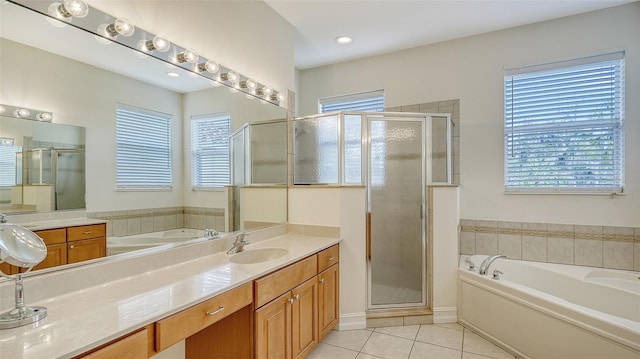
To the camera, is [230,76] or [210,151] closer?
[210,151]

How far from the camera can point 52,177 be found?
1361 mm

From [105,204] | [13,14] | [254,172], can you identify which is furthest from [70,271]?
[254,172]

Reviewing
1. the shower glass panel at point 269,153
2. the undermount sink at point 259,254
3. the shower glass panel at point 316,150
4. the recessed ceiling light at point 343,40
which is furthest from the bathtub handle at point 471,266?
the recessed ceiling light at point 343,40

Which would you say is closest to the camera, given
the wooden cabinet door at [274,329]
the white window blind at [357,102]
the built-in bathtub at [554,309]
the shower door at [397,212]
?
the wooden cabinet door at [274,329]

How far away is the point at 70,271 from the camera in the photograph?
1327 millimetres

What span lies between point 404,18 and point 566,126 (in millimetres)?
1903

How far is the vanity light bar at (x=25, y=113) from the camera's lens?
1.18 m

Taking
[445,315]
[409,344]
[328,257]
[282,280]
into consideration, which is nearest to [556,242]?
[445,315]

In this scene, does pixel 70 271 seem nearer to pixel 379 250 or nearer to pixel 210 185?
pixel 210 185

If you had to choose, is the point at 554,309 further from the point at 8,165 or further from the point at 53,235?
the point at 8,165

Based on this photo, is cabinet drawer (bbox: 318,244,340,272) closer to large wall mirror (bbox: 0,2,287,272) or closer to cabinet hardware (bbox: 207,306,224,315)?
large wall mirror (bbox: 0,2,287,272)

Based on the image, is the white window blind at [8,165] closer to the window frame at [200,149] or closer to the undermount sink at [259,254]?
the window frame at [200,149]

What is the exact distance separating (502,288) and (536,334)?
0.36 meters

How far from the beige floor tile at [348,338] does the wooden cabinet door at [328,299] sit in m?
0.11
